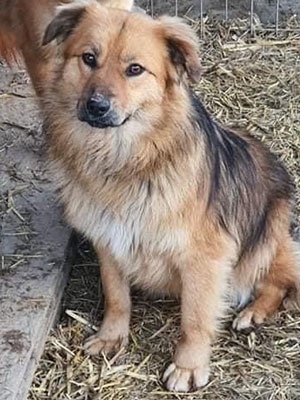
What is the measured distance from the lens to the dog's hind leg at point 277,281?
435cm

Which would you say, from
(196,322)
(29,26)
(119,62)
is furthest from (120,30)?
(29,26)

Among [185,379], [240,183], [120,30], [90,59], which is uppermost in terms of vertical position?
[120,30]

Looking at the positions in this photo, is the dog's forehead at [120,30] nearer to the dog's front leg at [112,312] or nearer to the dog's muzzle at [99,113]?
the dog's muzzle at [99,113]

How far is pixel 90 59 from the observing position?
3617 millimetres

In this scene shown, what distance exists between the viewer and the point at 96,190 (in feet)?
12.8

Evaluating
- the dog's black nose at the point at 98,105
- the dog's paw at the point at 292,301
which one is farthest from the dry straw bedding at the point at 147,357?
the dog's black nose at the point at 98,105

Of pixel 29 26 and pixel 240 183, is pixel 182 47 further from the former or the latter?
pixel 29 26

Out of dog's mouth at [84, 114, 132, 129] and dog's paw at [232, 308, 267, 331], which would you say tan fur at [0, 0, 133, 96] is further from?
dog's paw at [232, 308, 267, 331]

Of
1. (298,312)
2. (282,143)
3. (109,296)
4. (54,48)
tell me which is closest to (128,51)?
(54,48)

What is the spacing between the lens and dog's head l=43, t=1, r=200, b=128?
356cm

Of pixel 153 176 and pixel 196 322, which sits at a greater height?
pixel 153 176

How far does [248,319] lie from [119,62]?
1.37 metres

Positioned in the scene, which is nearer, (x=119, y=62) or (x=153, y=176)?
(x=119, y=62)

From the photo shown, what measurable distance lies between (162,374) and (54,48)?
1.42 meters
